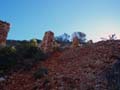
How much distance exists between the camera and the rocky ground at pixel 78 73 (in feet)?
43.2

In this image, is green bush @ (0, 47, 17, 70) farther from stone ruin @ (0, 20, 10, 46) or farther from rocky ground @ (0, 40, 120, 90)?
stone ruin @ (0, 20, 10, 46)

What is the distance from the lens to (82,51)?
1859cm

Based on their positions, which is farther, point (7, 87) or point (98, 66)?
point (98, 66)

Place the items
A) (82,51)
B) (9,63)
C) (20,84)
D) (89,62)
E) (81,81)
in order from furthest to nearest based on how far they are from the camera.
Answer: (82,51) < (9,63) < (89,62) < (20,84) < (81,81)

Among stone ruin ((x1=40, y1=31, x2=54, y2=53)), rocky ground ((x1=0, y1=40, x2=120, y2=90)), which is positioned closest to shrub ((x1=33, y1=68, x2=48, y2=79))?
rocky ground ((x1=0, y1=40, x2=120, y2=90))

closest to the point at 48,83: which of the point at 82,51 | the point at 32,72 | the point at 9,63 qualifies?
the point at 32,72

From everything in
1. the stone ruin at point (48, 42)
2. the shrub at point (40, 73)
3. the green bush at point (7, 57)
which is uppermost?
the stone ruin at point (48, 42)

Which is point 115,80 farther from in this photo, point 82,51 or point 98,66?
point 82,51

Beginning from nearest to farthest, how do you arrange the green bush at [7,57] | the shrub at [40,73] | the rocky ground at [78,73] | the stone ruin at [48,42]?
1. the rocky ground at [78,73]
2. the shrub at [40,73]
3. the green bush at [7,57]
4. the stone ruin at [48,42]

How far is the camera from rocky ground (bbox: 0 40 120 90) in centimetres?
1316

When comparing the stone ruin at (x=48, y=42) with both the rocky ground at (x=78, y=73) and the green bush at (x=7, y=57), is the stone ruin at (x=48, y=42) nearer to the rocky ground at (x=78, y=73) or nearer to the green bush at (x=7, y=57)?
the rocky ground at (x=78, y=73)

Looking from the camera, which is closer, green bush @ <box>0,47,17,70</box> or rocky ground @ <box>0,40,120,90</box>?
rocky ground @ <box>0,40,120,90</box>

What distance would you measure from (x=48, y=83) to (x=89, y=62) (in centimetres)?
331

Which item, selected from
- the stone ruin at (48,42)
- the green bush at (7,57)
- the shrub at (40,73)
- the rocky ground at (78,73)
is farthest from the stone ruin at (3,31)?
the shrub at (40,73)
